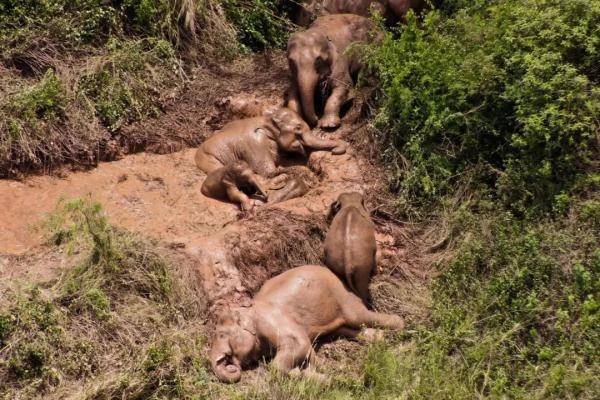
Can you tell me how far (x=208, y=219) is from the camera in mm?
9219

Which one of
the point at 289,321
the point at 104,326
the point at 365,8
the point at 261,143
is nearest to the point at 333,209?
the point at 289,321

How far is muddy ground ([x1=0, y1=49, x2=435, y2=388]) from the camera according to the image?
816cm

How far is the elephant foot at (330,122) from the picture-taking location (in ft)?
33.5

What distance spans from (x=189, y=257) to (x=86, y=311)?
3.97 feet

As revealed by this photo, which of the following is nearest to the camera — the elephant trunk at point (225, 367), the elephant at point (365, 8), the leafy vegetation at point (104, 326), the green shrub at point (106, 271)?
the leafy vegetation at point (104, 326)

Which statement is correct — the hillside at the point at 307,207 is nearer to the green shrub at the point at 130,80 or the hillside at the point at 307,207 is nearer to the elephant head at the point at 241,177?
the green shrub at the point at 130,80

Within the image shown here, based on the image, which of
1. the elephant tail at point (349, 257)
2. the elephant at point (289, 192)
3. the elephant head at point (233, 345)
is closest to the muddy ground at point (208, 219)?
the elephant at point (289, 192)

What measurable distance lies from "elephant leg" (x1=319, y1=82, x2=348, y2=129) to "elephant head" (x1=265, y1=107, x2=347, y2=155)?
0.76ft

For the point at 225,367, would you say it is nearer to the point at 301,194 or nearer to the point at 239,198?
the point at 239,198

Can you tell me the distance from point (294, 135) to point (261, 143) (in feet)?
1.37

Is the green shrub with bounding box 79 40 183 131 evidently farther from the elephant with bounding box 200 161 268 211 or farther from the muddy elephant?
the muddy elephant

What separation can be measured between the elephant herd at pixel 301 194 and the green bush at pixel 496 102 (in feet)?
2.53

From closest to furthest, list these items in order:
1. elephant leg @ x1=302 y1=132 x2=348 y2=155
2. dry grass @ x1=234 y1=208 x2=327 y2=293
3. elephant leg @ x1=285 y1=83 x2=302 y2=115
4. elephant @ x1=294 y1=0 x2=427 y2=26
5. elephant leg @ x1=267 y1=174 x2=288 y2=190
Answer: dry grass @ x1=234 y1=208 x2=327 y2=293
elephant leg @ x1=267 y1=174 x2=288 y2=190
elephant leg @ x1=302 y1=132 x2=348 y2=155
elephant leg @ x1=285 y1=83 x2=302 y2=115
elephant @ x1=294 y1=0 x2=427 y2=26

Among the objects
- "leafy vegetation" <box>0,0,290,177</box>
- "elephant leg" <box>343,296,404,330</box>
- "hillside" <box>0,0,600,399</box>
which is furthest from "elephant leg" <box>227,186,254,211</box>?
"elephant leg" <box>343,296,404,330</box>
